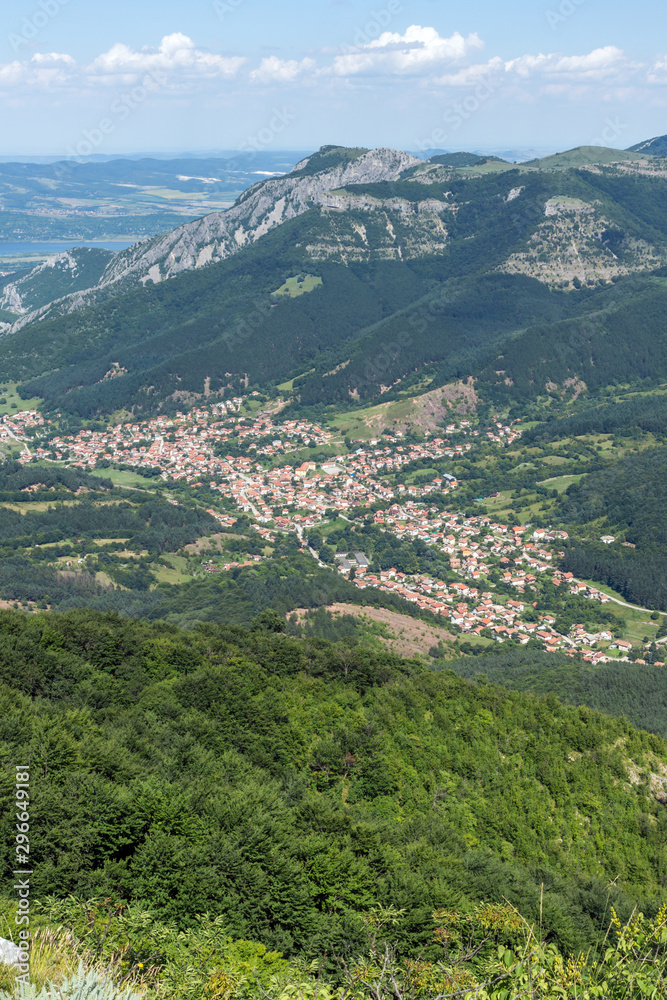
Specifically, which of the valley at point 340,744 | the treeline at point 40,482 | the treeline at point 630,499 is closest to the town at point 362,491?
the valley at point 340,744

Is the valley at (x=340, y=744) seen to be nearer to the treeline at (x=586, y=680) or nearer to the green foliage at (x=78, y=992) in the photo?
the treeline at (x=586, y=680)

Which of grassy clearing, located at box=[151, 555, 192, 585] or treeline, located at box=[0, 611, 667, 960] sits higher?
treeline, located at box=[0, 611, 667, 960]

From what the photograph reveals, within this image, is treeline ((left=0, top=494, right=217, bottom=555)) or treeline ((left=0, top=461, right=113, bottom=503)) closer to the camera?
treeline ((left=0, top=494, right=217, bottom=555))

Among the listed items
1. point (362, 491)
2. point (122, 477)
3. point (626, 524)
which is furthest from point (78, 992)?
point (122, 477)

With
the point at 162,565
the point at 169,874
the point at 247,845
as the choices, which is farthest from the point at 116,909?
the point at 162,565

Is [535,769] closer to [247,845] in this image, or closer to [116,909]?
[247,845]

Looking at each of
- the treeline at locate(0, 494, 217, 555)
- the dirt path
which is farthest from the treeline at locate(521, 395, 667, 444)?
the dirt path

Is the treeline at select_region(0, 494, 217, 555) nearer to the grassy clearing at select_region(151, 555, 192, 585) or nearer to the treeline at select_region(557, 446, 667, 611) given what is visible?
the grassy clearing at select_region(151, 555, 192, 585)

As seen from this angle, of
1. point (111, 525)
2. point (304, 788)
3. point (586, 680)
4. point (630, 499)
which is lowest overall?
point (111, 525)

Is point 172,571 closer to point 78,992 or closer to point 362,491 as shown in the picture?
point 362,491
